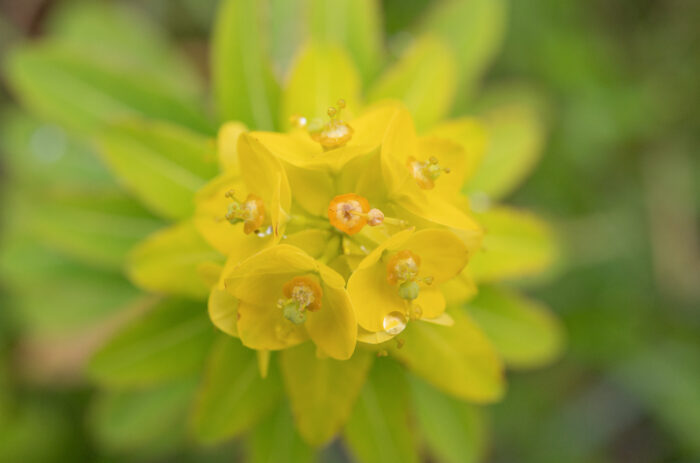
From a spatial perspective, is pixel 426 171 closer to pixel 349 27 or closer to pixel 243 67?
pixel 243 67

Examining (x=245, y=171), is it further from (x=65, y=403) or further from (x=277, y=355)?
(x=65, y=403)

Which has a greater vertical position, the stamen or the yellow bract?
the stamen

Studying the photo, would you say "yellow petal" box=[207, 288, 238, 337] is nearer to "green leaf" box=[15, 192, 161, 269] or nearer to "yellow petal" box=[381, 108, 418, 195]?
"yellow petal" box=[381, 108, 418, 195]

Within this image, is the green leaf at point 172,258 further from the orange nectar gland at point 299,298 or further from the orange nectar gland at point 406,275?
the orange nectar gland at point 406,275

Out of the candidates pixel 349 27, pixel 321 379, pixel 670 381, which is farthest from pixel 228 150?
pixel 670 381

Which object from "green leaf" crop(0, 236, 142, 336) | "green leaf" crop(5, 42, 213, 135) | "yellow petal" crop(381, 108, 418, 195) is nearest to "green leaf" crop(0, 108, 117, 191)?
"green leaf" crop(0, 236, 142, 336)

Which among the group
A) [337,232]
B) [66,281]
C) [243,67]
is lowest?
[337,232]
